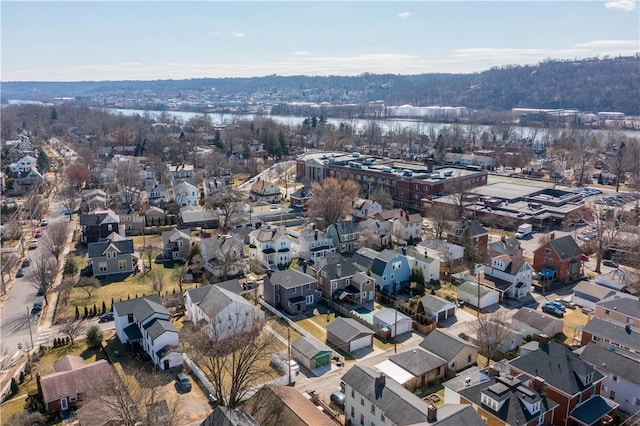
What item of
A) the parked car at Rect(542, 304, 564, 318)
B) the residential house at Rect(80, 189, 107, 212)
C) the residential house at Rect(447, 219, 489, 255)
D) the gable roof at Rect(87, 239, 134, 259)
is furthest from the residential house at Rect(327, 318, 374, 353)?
the residential house at Rect(80, 189, 107, 212)

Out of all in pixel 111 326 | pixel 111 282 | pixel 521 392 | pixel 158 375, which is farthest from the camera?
pixel 111 282

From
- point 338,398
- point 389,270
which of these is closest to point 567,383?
point 338,398

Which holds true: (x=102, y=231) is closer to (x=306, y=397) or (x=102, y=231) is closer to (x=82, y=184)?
(x=82, y=184)

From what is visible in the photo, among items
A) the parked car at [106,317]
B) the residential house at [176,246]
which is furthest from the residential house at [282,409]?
the residential house at [176,246]

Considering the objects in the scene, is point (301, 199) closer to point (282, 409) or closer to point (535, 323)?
point (535, 323)

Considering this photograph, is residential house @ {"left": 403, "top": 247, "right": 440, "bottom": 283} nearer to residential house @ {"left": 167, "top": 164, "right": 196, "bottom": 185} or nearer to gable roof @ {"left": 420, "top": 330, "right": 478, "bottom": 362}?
gable roof @ {"left": 420, "top": 330, "right": 478, "bottom": 362}

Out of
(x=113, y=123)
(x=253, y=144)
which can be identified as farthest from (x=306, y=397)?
(x=113, y=123)
